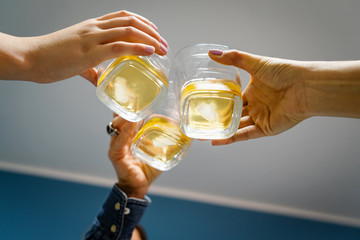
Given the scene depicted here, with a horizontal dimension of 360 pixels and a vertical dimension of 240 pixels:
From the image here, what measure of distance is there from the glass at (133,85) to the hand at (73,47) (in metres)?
0.02

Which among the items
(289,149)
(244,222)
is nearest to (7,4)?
(289,149)

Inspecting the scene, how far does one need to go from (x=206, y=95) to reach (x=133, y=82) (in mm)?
122

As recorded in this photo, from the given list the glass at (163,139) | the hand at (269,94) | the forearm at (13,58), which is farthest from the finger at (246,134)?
the forearm at (13,58)

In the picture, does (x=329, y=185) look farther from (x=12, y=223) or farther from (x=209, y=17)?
(x=12, y=223)

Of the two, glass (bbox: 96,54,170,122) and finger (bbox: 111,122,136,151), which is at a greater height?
glass (bbox: 96,54,170,122)

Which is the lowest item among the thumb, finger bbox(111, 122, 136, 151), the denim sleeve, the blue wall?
Result: the blue wall

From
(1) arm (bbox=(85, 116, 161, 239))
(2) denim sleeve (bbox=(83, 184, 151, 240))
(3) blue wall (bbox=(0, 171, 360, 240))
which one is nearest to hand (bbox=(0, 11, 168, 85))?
(1) arm (bbox=(85, 116, 161, 239))

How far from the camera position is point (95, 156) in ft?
5.64

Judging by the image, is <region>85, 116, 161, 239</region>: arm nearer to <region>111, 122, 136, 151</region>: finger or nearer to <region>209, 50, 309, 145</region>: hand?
<region>111, 122, 136, 151</region>: finger

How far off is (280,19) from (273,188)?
97 centimetres

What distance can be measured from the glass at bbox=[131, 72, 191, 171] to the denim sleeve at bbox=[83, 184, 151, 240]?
234 millimetres

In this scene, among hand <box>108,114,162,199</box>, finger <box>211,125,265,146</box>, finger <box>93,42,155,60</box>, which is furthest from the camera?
hand <box>108,114,162,199</box>

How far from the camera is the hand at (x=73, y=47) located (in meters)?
0.54

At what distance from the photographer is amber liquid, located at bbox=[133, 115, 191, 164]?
61cm
